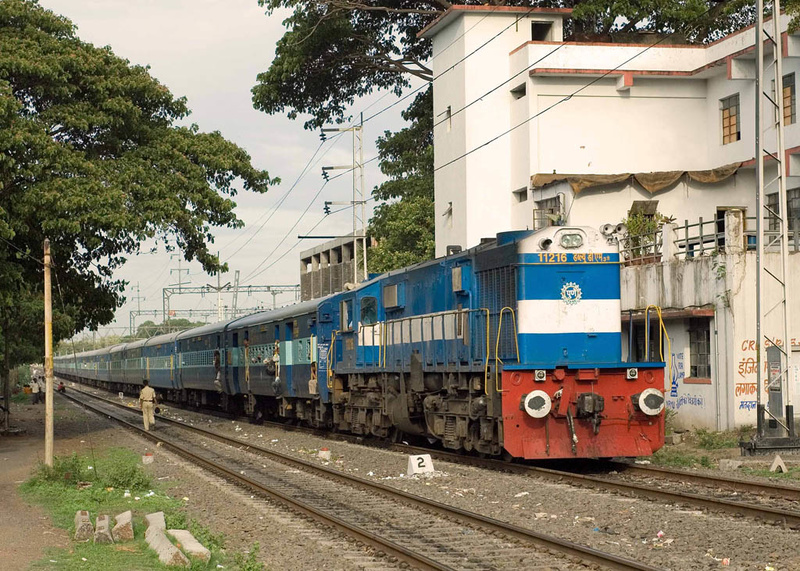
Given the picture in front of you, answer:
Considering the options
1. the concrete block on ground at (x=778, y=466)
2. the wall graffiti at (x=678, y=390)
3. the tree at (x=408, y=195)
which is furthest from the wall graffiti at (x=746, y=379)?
the tree at (x=408, y=195)

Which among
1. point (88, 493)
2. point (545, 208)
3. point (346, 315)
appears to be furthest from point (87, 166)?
point (545, 208)

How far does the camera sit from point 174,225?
79.5 feet

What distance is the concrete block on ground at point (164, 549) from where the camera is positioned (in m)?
9.07

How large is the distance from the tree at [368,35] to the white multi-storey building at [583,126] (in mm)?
2392

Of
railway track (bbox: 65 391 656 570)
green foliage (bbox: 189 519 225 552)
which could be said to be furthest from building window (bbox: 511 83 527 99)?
green foliage (bbox: 189 519 225 552)

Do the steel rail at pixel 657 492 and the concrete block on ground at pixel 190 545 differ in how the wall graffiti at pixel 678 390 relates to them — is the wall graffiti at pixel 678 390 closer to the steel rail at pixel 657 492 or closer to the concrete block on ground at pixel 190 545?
the steel rail at pixel 657 492

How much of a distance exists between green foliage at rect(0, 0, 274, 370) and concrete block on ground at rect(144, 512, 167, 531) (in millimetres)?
10310

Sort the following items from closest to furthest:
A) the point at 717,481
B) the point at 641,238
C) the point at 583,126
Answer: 1. the point at 717,481
2. the point at 641,238
3. the point at 583,126

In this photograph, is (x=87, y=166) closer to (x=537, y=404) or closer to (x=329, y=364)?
(x=329, y=364)

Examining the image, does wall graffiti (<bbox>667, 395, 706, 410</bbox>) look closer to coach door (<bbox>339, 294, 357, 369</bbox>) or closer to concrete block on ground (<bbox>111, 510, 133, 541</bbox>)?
coach door (<bbox>339, 294, 357, 369</bbox>)

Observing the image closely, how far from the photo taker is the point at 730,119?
32.6 meters

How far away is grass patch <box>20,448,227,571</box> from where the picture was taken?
372 inches

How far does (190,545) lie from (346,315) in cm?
1327

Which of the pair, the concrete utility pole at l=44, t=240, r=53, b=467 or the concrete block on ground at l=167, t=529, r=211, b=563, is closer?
the concrete block on ground at l=167, t=529, r=211, b=563
